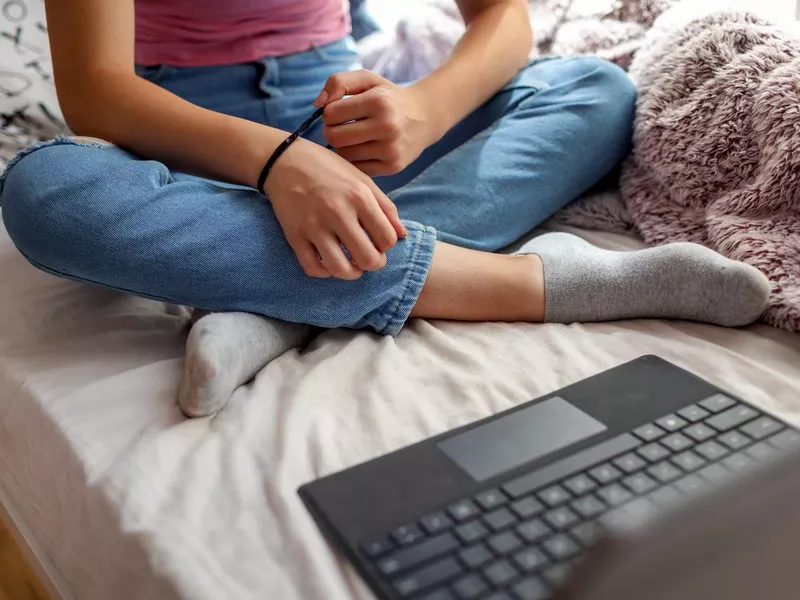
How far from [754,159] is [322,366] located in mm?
490

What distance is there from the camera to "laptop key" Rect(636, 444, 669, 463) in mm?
452

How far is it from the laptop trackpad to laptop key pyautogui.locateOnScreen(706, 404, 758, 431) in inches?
2.8

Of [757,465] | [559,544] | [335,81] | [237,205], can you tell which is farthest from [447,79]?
[757,465]

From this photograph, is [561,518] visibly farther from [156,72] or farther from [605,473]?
[156,72]

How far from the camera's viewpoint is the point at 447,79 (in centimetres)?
78

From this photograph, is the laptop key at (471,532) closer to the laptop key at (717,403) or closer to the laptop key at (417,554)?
the laptop key at (417,554)

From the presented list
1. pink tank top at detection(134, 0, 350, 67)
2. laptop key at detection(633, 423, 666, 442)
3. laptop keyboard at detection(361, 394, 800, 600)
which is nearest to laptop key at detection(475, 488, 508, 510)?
laptop keyboard at detection(361, 394, 800, 600)

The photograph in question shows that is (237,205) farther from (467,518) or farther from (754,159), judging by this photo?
(754,159)

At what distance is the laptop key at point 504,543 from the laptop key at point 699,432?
149 millimetres

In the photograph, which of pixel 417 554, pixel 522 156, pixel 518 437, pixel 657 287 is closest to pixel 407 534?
pixel 417 554

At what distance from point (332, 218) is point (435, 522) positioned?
0.89 feet

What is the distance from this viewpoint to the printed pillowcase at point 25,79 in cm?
99

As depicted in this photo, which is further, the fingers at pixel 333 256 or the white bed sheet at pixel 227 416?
the fingers at pixel 333 256

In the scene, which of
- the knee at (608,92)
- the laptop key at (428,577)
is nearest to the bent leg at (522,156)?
the knee at (608,92)
